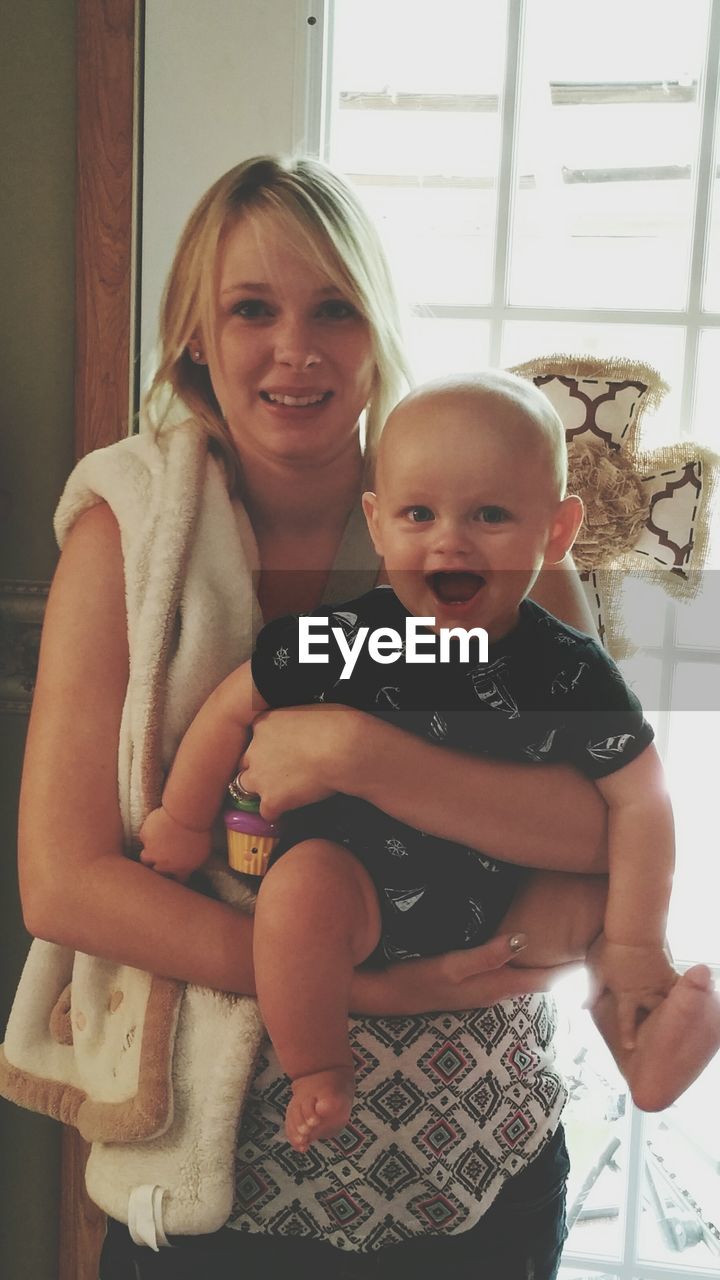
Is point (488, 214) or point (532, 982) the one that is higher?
point (488, 214)

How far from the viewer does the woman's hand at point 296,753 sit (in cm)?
81

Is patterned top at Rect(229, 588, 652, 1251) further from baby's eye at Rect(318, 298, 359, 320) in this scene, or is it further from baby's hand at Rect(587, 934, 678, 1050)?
baby's eye at Rect(318, 298, 359, 320)

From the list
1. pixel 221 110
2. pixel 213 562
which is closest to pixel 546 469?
pixel 213 562

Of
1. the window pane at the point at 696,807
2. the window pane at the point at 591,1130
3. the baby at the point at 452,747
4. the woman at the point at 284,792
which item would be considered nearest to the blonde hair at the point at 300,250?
the woman at the point at 284,792

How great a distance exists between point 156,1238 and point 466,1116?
10.6 inches

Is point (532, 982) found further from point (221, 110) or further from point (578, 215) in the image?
point (221, 110)

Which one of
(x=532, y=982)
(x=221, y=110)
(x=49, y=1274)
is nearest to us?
(x=532, y=982)

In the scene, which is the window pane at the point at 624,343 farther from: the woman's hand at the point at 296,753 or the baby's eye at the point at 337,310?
the woman's hand at the point at 296,753

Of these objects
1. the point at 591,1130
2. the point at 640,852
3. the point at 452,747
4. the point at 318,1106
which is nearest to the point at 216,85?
the point at 452,747

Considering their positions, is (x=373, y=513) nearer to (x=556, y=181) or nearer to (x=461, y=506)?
(x=461, y=506)

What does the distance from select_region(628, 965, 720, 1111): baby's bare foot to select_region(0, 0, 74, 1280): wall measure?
2.76ft

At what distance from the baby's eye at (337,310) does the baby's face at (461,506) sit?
5.8 inches

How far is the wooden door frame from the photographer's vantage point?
1.18 m

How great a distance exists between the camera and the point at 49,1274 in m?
1.40
